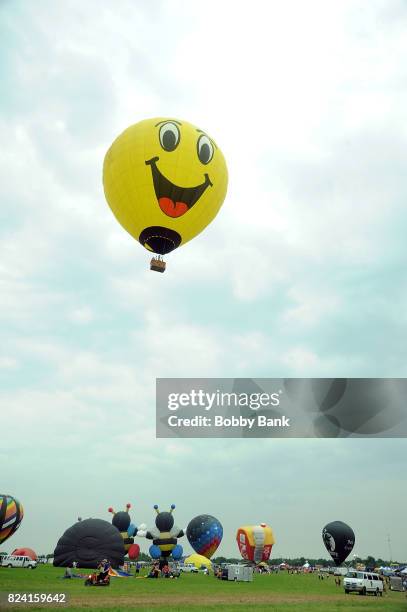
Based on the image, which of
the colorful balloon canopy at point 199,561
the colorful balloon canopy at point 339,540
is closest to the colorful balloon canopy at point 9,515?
the colorful balloon canopy at point 199,561

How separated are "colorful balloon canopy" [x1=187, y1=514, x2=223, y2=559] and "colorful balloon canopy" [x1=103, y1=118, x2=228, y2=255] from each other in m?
43.8

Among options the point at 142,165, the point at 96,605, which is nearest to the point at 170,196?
the point at 142,165

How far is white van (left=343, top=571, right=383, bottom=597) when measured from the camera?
1118 inches

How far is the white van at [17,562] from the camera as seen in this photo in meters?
43.5

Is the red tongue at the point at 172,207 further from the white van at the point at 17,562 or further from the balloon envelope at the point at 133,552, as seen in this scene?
the white van at the point at 17,562

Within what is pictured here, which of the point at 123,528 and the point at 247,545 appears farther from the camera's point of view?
the point at 247,545

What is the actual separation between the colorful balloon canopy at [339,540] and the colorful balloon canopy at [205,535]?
12.6m

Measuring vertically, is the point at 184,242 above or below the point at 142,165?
below

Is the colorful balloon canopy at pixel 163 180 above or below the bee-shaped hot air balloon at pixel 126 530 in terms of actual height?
above

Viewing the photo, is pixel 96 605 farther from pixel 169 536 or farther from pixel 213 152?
pixel 169 536

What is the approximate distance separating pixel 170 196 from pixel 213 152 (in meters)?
2.94

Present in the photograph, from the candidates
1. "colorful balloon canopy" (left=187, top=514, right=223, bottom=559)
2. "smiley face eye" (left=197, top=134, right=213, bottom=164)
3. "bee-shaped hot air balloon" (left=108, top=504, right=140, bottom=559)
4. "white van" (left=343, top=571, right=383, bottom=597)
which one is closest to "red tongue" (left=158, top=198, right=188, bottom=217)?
"smiley face eye" (left=197, top=134, right=213, bottom=164)

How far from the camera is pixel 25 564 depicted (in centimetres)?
4384

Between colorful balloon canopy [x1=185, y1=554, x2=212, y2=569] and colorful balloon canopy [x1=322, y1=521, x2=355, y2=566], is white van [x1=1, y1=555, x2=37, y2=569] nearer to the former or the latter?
colorful balloon canopy [x1=185, y1=554, x2=212, y2=569]
